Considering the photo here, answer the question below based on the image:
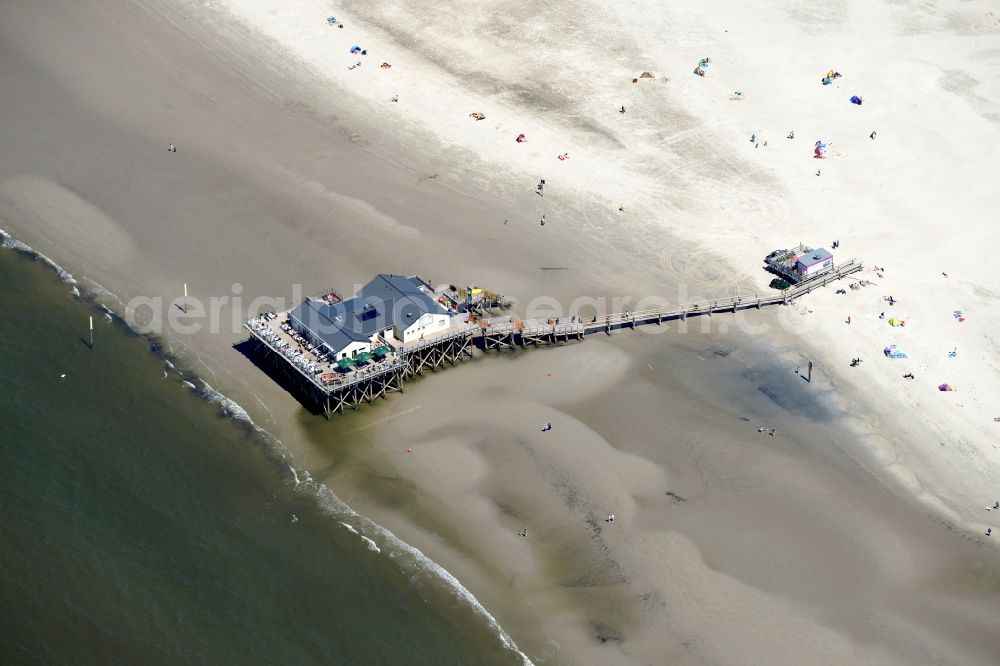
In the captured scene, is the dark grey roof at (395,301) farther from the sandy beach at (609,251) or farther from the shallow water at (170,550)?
the shallow water at (170,550)

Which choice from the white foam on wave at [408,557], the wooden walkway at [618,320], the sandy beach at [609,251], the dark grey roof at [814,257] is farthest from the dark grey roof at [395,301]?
the dark grey roof at [814,257]

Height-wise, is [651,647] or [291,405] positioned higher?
[291,405]

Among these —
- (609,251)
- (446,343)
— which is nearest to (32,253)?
(446,343)

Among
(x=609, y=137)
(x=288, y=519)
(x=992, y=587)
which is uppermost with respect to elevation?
(x=609, y=137)

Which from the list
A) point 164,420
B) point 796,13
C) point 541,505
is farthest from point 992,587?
point 796,13

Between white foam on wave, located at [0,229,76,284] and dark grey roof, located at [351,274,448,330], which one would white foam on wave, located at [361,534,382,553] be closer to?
dark grey roof, located at [351,274,448,330]

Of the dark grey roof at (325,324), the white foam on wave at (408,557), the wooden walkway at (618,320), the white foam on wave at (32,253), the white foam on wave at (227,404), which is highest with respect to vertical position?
the white foam on wave at (32,253)

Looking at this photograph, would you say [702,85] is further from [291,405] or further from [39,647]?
[39,647]

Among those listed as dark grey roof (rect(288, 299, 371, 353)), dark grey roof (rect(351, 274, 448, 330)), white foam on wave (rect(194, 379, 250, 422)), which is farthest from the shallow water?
dark grey roof (rect(351, 274, 448, 330))
